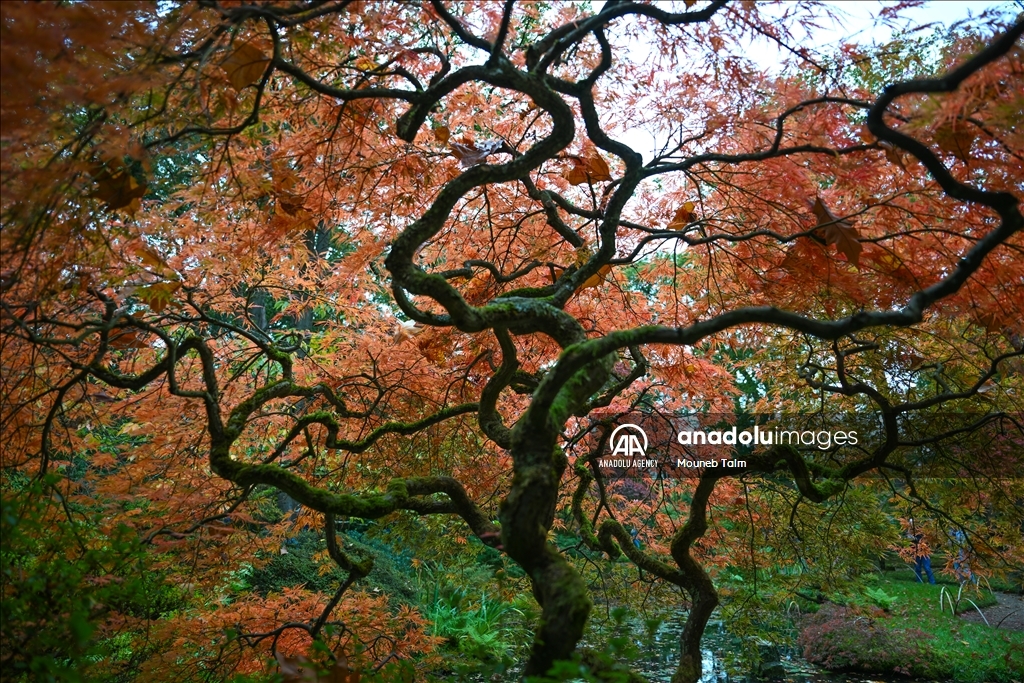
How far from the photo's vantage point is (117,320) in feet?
8.70

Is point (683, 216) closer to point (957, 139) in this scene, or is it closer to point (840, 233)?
point (840, 233)

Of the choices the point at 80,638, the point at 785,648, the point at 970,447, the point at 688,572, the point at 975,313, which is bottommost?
the point at 785,648

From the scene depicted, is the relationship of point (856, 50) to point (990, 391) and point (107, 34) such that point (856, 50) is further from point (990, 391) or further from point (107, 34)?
Result: point (990, 391)

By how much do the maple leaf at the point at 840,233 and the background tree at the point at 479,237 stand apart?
0.7 inches

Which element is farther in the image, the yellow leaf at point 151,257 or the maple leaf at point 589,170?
the maple leaf at point 589,170

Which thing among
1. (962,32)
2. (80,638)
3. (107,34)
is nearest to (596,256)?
(962,32)

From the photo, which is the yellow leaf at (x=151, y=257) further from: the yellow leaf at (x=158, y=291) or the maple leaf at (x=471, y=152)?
the maple leaf at (x=471, y=152)

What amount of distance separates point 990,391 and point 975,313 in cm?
211

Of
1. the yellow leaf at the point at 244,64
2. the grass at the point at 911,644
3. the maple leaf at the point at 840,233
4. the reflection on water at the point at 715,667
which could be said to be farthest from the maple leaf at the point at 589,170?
the grass at the point at 911,644

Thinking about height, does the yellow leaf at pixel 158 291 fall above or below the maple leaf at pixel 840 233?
below

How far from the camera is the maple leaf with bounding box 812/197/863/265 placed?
8.24 ft

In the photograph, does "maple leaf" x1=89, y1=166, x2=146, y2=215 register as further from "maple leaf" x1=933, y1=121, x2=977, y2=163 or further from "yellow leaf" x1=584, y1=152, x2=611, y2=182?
"maple leaf" x1=933, y1=121, x2=977, y2=163

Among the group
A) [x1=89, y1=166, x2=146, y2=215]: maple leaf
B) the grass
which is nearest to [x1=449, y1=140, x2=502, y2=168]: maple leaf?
[x1=89, y1=166, x2=146, y2=215]: maple leaf

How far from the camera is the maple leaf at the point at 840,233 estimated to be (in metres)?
2.51
